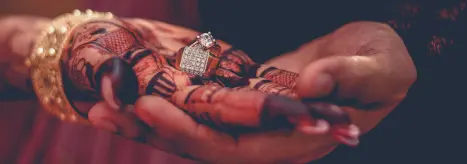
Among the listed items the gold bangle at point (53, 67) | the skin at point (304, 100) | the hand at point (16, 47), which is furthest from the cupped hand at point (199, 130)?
the hand at point (16, 47)

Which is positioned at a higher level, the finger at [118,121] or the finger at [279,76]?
the finger at [279,76]

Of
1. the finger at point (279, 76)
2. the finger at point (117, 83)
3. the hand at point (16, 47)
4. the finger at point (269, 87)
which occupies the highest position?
the finger at point (117, 83)

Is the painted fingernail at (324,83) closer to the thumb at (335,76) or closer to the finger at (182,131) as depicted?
the thumb at (335,76)

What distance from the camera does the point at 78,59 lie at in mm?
485

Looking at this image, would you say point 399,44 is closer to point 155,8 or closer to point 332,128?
point 332,128

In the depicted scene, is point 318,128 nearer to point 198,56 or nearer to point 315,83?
point 315,83

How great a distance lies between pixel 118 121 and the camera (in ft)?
1.42

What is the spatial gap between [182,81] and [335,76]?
0.55ft

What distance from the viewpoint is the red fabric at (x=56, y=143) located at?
1.73ft

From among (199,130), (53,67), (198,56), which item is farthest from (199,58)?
(53,67)

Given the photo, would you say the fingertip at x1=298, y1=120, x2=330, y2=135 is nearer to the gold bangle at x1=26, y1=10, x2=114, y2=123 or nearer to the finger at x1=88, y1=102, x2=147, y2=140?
the finger at x1=88, y1=102, x2=147, y2=140

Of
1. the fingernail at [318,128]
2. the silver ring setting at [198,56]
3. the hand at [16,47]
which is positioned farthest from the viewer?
the hand at [16,47]

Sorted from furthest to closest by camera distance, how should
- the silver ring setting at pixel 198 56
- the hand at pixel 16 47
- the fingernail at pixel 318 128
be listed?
the hand at pixel 16 47 → the silver ring setting at pixel 198 56 → the fingernail at pixel 318 128

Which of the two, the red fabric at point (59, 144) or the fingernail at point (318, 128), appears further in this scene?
the red fabric at point (59, 144)
